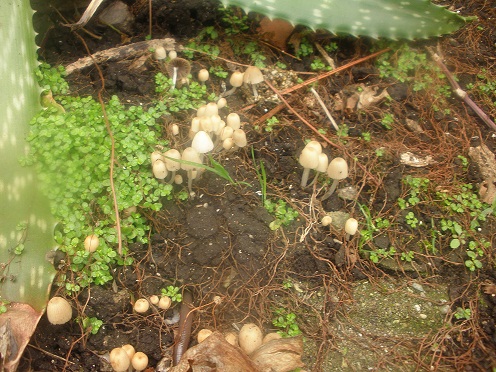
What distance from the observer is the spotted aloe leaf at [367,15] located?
209 cm

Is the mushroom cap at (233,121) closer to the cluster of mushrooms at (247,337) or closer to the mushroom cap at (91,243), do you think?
the mushroom cap at (91,243)

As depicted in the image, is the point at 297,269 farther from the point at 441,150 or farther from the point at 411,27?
the point at 411,27

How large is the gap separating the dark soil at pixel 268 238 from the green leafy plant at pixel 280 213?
3cm

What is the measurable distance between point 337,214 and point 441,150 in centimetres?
65

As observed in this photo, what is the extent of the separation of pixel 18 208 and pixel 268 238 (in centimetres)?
95

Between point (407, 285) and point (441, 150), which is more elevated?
point (441, 150)

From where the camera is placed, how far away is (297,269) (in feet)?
6.35

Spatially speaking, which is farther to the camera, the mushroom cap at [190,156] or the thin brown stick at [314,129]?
the thin brown stick at [314,129]

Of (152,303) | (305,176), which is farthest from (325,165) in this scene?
(152,303)

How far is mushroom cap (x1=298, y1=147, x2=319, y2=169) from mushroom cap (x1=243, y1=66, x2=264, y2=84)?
472 mm

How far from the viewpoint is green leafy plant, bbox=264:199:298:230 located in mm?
1996

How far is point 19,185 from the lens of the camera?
175 cm

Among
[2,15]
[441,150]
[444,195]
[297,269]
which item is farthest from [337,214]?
[2,15]

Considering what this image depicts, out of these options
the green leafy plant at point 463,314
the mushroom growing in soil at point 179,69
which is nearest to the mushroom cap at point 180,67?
the mushroom growing in soil at point 179,69
